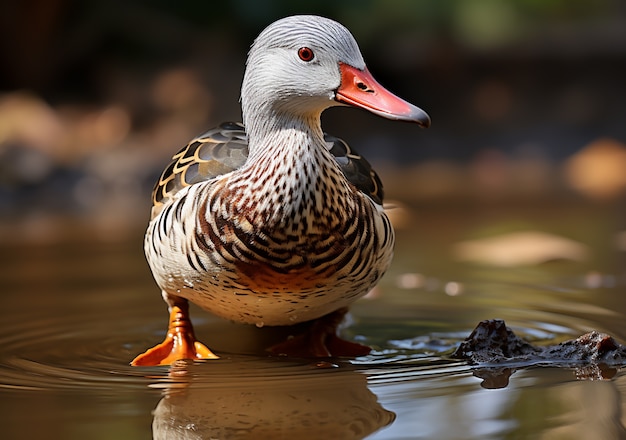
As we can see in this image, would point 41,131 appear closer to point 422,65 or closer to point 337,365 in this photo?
point 422,65

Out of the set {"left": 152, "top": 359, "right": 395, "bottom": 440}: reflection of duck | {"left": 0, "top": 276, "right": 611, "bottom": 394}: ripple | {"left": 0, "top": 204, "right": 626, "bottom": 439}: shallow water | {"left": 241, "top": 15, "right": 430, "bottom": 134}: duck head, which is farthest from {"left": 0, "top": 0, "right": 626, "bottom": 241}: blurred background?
{"left": 152, "top": 359, "right": 395, "bottom": 440}: reflection of duck

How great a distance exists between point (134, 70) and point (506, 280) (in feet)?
22.6

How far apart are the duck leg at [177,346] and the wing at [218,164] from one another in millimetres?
399

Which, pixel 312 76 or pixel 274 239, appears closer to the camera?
pixel 274 239

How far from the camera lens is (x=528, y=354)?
356cm

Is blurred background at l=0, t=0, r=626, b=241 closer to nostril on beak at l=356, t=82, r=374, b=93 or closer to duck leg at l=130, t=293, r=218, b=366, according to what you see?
duck leg at l=130, t=293, r=218, b=366

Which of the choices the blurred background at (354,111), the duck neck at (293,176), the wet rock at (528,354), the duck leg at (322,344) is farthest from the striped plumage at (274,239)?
the blurred background at (354,111)

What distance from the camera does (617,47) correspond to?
41.2 ft

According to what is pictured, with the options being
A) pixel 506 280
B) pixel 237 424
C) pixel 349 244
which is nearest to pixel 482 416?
pixel 237 424

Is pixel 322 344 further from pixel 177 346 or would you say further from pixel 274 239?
pixel 274 239

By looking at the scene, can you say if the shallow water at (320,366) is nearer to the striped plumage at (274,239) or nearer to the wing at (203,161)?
the striped plumage at (274,239)

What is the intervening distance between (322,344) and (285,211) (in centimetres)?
74

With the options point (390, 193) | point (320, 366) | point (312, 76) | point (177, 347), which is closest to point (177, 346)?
point (177, 347)

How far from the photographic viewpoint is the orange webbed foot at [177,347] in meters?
3.79
